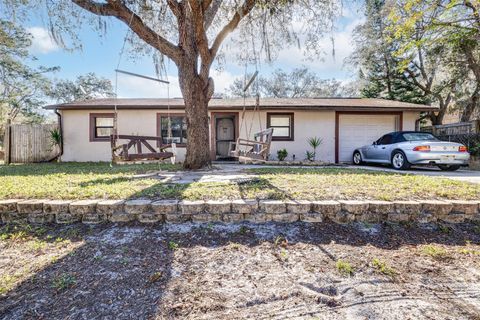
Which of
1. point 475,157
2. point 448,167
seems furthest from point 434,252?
point 475,157

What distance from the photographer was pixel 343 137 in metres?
10.5

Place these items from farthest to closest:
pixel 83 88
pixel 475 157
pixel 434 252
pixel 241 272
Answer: pixel 83 88 < pixel 475 157 < pixel 434 252 < pixel 241 272

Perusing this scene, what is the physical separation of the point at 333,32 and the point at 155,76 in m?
3.82

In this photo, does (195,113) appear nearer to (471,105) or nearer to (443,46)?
(443,46)

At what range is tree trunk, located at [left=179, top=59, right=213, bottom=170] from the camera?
5.78 m

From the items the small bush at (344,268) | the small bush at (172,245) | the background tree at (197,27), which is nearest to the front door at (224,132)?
the background tree at (197,27)

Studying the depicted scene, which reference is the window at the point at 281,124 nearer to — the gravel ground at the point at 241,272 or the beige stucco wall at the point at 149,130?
the beige stucco wall at the point at 149,130

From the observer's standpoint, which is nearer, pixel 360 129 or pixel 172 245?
pixel 172 245

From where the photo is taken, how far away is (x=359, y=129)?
10.5m

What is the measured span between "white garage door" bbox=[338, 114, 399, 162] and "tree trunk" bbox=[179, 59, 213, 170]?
21.6 feet

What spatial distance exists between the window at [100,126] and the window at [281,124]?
6.35m

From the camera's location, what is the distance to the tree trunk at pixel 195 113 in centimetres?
578

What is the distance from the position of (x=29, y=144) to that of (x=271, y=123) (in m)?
9.67

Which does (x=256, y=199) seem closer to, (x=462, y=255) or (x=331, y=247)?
(x=331, y=247)
